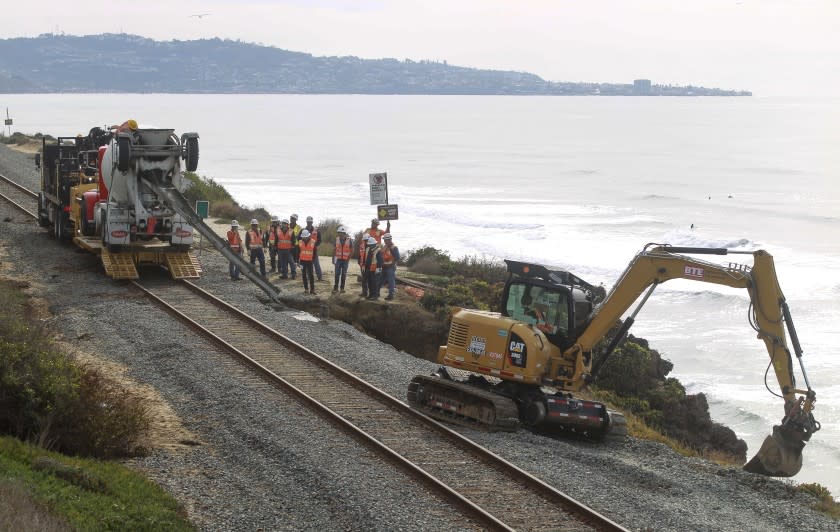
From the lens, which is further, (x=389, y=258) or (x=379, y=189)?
(x=379, y=189)

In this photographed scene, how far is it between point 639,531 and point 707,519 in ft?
3.97

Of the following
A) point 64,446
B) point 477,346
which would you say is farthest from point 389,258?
point 64,446

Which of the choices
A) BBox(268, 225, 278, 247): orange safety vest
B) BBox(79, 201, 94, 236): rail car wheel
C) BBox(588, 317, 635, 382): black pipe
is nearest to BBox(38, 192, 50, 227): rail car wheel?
BBox(79, 201, 94, 236): rail car wheel

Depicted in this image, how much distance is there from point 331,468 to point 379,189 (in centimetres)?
1383

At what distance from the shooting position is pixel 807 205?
270ft

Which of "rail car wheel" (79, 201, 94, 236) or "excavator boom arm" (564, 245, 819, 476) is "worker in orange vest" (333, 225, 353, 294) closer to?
"rail car wheel" (79, 201, 94, 236)

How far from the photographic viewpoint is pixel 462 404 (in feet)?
52.1

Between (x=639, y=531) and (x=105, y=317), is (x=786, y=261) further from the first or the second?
(x=639, y=531)

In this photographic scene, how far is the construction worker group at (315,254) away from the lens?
2411cm

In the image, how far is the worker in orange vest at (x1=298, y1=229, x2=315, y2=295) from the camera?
970 inches

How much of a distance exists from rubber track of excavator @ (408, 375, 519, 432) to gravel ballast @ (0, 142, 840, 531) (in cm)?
26

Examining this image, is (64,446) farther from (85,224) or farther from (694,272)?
(85,224)

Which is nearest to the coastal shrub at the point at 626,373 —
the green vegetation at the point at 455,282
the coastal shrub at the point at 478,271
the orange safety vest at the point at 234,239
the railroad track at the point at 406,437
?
the green vegetation at the point at 455,282

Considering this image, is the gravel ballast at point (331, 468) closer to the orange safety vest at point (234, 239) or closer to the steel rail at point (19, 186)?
the orange safety vest at point (234, 239)
